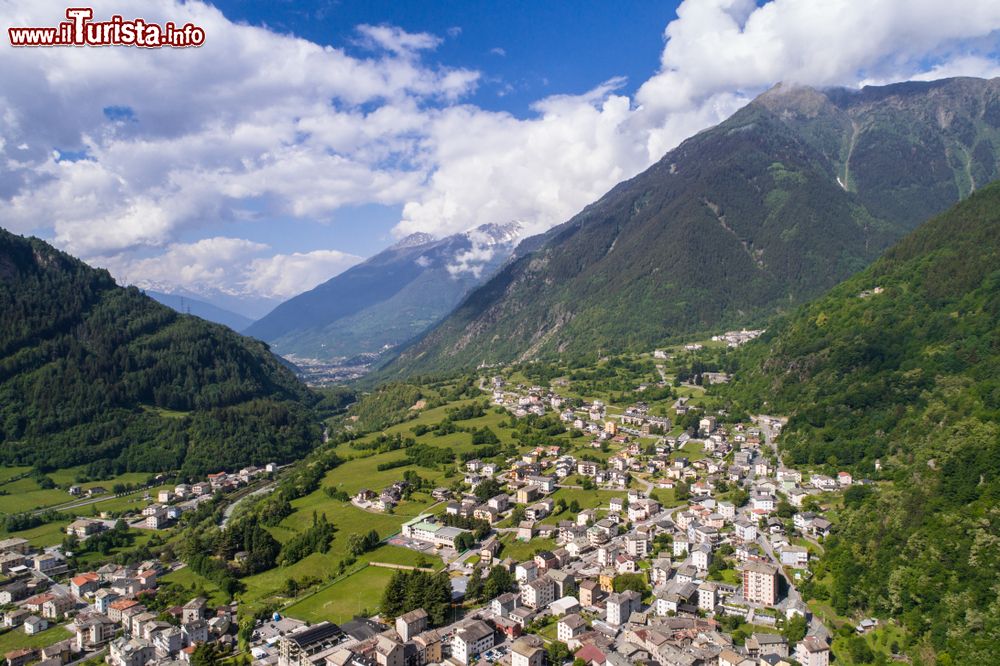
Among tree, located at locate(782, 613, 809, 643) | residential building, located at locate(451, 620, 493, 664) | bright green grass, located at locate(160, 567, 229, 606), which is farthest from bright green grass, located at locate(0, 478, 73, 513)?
tree, located at locate(782, 613, 809, 643)

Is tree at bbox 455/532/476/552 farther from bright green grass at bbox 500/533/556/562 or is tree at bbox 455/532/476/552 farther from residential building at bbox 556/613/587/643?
residential building at bbox 556/613/587/643

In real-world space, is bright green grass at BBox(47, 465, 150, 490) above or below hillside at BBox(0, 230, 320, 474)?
below

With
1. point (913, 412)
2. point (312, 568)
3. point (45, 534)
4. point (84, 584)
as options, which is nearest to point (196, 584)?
point (84, 584)

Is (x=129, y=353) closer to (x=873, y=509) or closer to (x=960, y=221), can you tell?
(x=873, y=509)

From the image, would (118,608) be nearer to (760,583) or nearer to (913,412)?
(760,583)

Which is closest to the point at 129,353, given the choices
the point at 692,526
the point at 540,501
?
the point at 540,501

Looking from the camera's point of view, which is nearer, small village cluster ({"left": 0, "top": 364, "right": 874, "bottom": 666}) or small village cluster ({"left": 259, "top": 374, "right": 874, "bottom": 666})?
small village cluster ({"left": 259, "top": 374, "right": 874, "bottom": 666})

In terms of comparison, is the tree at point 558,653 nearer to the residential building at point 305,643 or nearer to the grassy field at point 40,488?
the residential building at point 305,643
